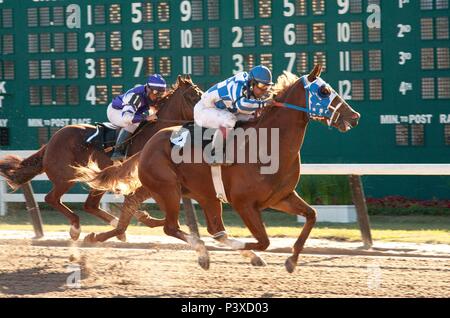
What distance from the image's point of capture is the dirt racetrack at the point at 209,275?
6410mm

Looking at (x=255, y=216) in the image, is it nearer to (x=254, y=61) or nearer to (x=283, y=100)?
(x=283, y=100)

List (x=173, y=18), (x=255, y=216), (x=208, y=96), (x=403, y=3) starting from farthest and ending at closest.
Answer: (x=173, y=18) < (x=403, y=3) < (x=208, y=96) < (x=255, y=216)

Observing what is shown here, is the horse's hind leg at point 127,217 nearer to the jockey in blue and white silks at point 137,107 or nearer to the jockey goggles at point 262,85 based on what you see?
the jockey in blue and white silks at point 137,107

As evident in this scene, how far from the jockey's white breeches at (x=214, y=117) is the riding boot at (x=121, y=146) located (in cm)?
190

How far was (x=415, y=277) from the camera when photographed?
22.8 feet

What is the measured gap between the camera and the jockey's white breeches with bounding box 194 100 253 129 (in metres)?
7.11

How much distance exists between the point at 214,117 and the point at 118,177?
1206 millimetres

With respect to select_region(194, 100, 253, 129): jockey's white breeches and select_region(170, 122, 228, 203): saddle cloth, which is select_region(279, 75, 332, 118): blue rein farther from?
select_region(170, 122, 228, 203): saddle cloth

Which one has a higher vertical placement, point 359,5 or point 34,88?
point 359,5

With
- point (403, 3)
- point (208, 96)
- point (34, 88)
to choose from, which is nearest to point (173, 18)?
point (34, 88)

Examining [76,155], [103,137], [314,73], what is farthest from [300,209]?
[76,155]

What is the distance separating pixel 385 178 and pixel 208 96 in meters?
4.53

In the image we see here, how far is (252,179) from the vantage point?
6879 millimetres
